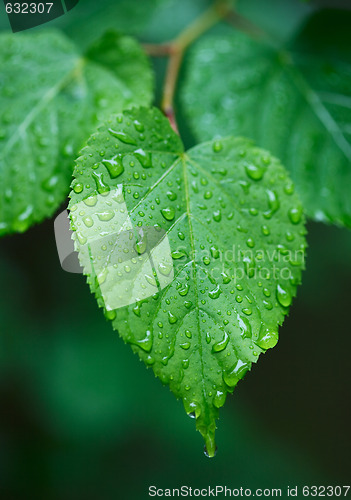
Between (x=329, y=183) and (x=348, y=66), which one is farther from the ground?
(x=348, y=66)

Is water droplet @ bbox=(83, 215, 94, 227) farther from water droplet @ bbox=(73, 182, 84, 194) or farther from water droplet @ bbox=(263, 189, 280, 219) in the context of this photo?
water droplet @ bbox=(263, 189, 280, 219)

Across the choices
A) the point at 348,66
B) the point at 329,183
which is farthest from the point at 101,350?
the point at 348,66

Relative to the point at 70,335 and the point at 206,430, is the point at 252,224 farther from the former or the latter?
the point at 70,335

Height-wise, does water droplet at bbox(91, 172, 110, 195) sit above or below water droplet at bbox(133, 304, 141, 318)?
above

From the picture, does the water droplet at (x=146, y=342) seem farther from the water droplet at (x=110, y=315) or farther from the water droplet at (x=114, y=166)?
the water droplet at (x=114, y=166)

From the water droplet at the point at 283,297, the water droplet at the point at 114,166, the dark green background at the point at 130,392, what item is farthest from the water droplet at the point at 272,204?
the dark green background at the point at 130,392

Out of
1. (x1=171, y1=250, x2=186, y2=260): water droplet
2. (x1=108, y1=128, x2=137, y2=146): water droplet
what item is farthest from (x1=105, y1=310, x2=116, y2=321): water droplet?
(x1=108, y1=128, x2=137, y2=146): water droplet

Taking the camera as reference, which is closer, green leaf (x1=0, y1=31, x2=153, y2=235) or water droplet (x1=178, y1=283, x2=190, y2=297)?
water droplet (x1=178, y1=283, x2=190, y2=297)
